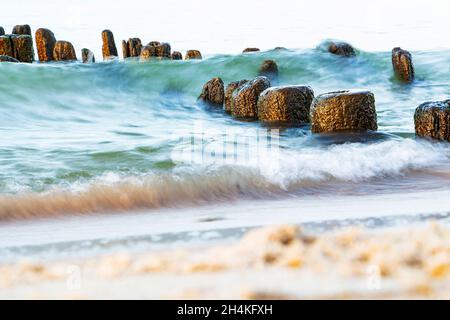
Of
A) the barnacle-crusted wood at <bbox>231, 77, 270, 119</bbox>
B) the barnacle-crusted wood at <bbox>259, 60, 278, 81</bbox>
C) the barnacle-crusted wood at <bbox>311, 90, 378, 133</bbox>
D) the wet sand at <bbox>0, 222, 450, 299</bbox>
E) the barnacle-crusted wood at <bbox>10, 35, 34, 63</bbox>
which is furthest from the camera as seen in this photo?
the barnacle-crusted wood at <bbox>259, 60, 278, 81</bbox>

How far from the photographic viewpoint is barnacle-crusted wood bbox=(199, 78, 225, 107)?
10.1 metres

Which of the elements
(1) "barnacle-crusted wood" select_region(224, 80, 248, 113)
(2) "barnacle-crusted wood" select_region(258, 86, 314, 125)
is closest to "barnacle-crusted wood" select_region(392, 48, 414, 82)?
(1) "barnacle-crusted wood" select_region(224, 80, 248, 113)

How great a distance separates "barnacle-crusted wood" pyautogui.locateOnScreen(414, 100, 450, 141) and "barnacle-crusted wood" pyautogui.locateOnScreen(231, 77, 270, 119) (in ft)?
8.45

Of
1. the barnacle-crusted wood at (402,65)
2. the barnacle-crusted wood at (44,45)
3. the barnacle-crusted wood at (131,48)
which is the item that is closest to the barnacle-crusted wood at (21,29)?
the barnacle-crusted wood at (44,45)

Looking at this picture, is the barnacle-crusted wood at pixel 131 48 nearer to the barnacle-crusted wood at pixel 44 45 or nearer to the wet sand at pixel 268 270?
the barnacle-crusted wood at pixel 44 45

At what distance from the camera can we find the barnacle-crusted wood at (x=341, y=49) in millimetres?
15438

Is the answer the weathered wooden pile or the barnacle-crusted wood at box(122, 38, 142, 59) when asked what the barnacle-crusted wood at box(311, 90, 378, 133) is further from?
the barnacle-crusted wood at box(122, 38, 142, 59)

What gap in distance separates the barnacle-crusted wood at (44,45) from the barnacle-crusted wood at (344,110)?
8.19m

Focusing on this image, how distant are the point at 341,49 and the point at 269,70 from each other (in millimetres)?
2331

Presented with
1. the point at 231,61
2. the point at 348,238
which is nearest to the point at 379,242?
the point at 348,238

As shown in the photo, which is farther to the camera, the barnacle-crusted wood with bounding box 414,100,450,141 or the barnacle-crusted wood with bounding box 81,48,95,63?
the barnacle-crusted wood with bounding box 81,48,95,63

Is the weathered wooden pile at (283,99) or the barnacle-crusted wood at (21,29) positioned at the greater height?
the barnacle-crusted wood at (21,29)
